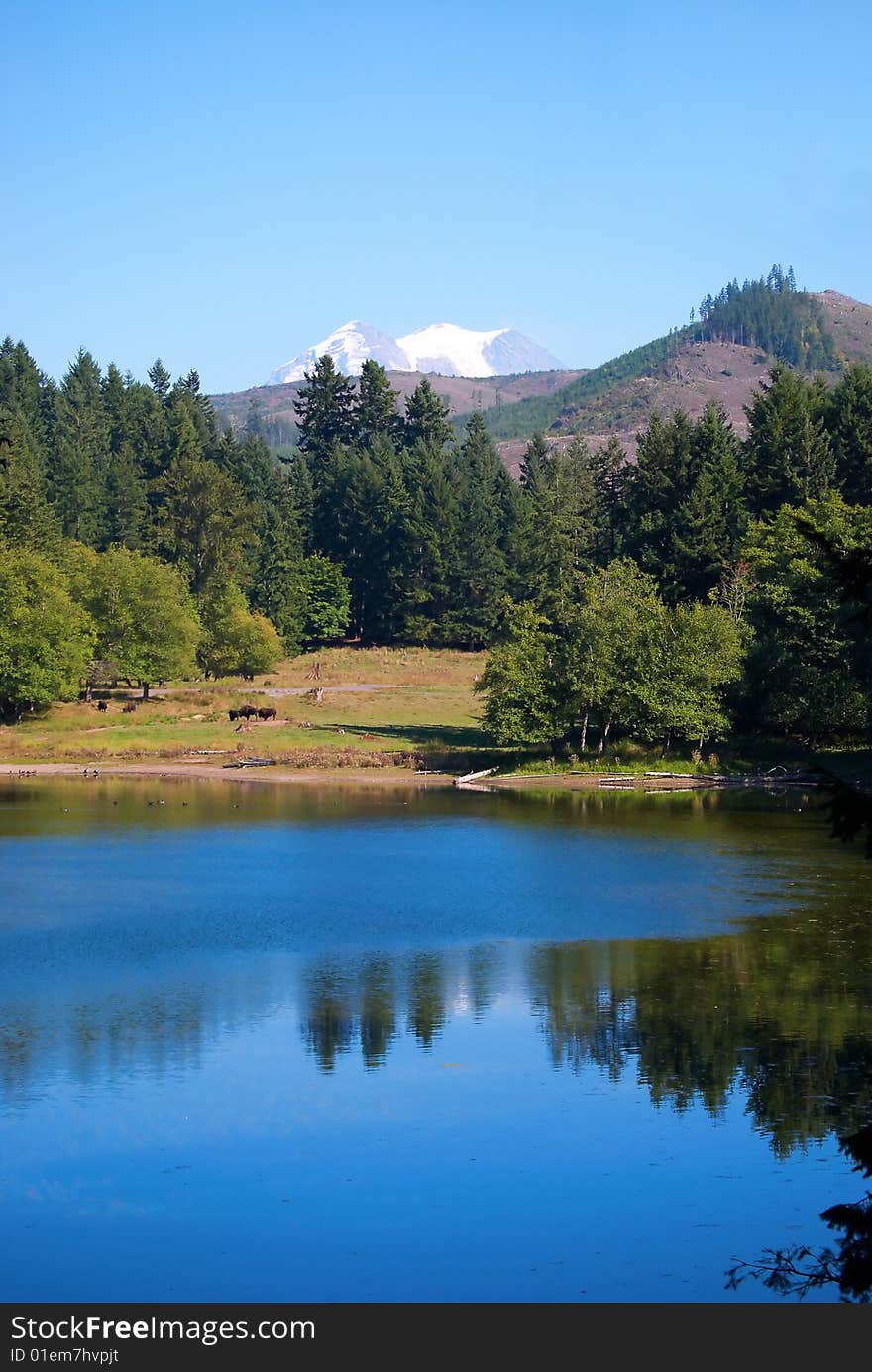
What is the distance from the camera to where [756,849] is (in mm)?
52312

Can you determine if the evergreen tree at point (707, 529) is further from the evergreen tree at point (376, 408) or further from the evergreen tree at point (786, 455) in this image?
the evergreen tree at point (376, 408)

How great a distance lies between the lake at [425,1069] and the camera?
65.4 ft

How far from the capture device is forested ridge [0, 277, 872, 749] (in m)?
72.4

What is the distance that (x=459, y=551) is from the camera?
5187 inches

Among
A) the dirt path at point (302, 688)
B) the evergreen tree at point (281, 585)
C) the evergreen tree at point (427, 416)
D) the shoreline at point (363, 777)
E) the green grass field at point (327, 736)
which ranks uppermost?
the evergreen tree at point (427, 416)

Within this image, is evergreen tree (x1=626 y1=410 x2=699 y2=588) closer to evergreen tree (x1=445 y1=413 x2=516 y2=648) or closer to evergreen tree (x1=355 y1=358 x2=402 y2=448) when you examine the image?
evergreen tree (x1=445 y1=413 x2=516 y2=648)

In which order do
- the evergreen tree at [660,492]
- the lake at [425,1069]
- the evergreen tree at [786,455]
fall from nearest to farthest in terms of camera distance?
the lake at [425,1069]
the evergreen tree at [660,492]
the evergreen tree at [786,455]

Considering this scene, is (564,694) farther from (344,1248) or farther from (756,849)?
(344,1248)

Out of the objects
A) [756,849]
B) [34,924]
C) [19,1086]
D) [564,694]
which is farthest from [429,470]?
[19,1086]

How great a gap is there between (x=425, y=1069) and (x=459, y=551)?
10562 cm

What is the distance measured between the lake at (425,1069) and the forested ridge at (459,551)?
31.5ft

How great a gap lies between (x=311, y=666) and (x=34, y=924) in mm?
80126

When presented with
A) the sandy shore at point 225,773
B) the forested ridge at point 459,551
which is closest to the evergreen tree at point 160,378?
the forested ridge at point 459,551

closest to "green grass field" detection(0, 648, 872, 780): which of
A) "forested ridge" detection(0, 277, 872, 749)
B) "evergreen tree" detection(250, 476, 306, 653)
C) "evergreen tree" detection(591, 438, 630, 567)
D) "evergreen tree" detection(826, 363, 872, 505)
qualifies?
"forested ridge" detection(0, 277, 872, 749)
